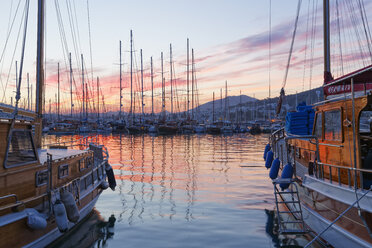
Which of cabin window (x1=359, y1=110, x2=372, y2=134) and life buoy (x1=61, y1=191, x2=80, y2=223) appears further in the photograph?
cabin window (x1=359, y1=110, x2=372, y2=134)

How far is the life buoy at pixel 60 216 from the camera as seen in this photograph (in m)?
7.52

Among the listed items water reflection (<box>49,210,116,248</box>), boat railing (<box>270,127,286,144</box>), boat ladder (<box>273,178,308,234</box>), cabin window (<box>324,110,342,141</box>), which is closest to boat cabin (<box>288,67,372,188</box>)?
cabin window (<box>324,110,342,141</box>)

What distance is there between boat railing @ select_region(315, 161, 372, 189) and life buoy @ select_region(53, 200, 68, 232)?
20.2 ft

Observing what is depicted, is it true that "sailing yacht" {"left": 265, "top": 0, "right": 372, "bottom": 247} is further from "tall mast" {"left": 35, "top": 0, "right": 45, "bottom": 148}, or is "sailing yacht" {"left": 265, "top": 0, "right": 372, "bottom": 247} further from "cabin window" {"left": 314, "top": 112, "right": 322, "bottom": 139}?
"tall mast" {"left": 35, "top": 0, "right": 45, "bottom": 148}

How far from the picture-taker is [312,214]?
27.9 feet

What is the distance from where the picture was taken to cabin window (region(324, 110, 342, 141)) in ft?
26.2

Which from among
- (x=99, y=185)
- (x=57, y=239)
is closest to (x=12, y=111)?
(x=57, y=239)

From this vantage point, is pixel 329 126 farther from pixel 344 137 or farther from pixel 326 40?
pixel 326 40

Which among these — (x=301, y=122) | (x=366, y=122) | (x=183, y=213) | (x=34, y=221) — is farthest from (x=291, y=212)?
(x=34, y=221)

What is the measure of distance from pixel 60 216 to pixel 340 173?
21.1 feet

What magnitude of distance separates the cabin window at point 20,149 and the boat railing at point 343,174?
692 centimetres

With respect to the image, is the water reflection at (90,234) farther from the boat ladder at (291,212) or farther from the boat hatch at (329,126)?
the boat hatch at (329,126)

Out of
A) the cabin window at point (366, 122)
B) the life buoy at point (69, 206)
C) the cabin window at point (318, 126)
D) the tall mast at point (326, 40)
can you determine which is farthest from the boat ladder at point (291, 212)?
the tall mast at point (326, 40)

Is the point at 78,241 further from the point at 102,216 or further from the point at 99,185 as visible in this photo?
the point at 99,185
